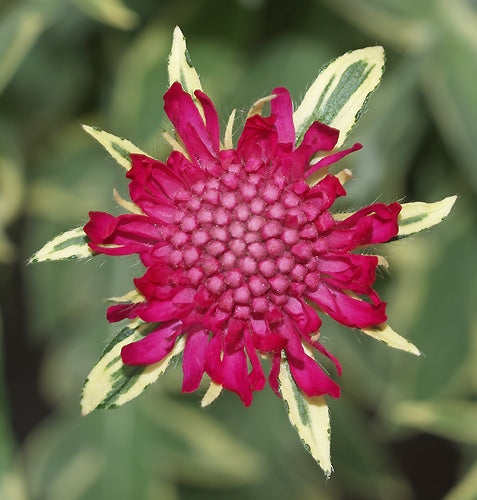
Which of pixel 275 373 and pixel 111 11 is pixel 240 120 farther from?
pixel 275 373

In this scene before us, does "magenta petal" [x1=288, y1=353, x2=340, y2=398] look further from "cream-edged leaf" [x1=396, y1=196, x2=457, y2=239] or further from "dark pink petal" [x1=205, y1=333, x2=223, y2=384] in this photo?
"cream-edged leaf" [x1=396, y1=196, x2=457, y2=239]

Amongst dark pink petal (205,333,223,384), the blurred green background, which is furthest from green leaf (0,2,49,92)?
dark pink petal (205,333,223,384)

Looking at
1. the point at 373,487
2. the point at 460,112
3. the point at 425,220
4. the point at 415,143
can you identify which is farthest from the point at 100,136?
the point at 373,487

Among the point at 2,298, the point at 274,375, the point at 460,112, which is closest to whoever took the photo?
the point at 274,375

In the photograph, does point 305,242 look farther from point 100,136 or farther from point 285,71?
point 285,71

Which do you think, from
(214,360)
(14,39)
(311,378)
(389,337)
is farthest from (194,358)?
(14,39)

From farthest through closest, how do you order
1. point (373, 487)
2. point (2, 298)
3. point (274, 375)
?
1. point (2, 298)
2. point (373, 487)
3. point (274, 375)
